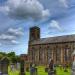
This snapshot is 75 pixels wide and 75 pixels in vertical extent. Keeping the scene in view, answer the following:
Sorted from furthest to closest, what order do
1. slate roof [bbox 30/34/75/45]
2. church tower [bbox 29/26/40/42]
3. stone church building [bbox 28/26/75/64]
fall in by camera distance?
1. church tower [bbox 29/26/40/42]
2. slate roof [bbox 30/34/75/45]
3. stone church building [bbox 28/26/75/64]

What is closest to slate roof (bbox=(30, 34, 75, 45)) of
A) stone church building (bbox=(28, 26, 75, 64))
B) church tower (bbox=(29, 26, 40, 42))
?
stone church building (bbox=(28, 26, 75, 64))

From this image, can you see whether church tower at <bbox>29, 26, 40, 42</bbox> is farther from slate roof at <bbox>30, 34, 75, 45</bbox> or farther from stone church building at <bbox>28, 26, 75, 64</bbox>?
slate roof at <bbox>30, 34, 75, 45</bbox>

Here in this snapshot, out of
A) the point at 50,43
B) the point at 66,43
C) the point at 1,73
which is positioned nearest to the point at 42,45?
the point at 50,43

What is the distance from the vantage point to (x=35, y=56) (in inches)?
2830

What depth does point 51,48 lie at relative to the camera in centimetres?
6775

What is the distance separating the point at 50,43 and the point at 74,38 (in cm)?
803

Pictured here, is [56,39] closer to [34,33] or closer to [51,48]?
[51,48]

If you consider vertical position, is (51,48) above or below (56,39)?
below

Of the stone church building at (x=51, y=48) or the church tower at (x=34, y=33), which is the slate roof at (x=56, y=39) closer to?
the stone church building at (x=51, y=48)

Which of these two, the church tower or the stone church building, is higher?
the church tower

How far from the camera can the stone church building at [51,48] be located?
6332 cm

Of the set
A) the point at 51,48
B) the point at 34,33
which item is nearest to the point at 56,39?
the point at 51,48

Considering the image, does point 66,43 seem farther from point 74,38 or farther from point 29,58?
point 29,58

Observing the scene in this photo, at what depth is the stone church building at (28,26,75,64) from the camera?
6332cm
